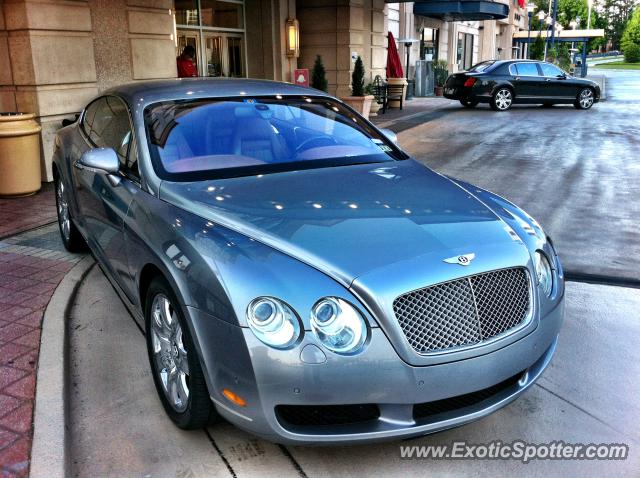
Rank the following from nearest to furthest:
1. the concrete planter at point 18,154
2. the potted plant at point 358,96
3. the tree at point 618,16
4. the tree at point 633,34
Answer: the concrete planter at point 18,154 → the potted plant at point 358,96 → the tree at point 633,34 → the tree at point 618,16

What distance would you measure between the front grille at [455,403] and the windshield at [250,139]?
1747 millimetres

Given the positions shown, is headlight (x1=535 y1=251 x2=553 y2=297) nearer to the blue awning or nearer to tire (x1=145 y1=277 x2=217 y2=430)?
tire (x1=145 y1=277 x2=217 y2=430)

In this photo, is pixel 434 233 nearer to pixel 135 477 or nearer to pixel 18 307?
pixel 135 477

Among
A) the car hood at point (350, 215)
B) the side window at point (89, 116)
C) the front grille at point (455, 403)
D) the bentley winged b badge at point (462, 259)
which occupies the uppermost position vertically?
the side window at point (89, 116)

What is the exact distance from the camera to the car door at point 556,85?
799 inches

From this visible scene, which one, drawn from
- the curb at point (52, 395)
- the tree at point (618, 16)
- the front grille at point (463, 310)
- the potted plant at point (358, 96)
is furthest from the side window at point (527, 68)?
the tree at point (618, 16)

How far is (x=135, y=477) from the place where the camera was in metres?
2.78

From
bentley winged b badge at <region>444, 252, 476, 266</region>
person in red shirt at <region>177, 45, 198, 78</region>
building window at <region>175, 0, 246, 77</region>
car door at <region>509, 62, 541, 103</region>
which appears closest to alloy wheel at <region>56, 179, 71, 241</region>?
bentley winged b badge at <region>444, 252, 476, 266</region>

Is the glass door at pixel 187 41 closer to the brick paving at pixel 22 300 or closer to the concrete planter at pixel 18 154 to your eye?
the concrete planter at pixel 18 154

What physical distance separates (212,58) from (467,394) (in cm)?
1369

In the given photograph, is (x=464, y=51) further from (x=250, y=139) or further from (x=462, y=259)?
(x=462, y=259)

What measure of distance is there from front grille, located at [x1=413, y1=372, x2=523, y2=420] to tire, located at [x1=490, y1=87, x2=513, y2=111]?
18813 millimetres

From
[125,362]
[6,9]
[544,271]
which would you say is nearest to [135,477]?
[125,362]

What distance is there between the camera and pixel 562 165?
34.0 feet
